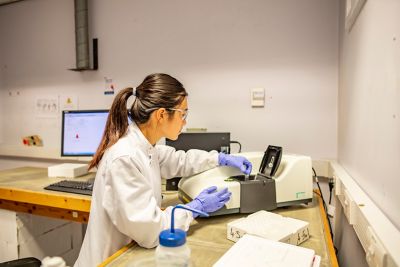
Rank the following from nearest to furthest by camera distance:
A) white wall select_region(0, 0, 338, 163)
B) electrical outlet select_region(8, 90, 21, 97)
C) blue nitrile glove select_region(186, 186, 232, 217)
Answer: blue nitrile glove select_region(186, 186, 232, 217), white wall select_region(0, 0, 338, 163), electrical outlet select_region(8, 90, 21, 97)

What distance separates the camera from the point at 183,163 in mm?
1472

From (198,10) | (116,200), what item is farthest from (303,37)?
(116,200)

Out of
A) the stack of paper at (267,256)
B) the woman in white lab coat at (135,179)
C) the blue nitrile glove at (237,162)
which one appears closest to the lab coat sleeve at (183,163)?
the blue nitrile glove at (237,162)

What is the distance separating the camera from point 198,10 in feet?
6.99

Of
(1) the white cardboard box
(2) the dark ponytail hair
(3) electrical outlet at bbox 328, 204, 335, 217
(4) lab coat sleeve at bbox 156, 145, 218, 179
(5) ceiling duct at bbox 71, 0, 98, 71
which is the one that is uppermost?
(5) ceiling duct at bbox 71, 0, 98, 71

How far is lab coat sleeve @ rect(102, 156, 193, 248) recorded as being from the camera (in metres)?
0.94

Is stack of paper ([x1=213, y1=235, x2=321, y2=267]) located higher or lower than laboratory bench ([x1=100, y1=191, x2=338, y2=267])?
higher

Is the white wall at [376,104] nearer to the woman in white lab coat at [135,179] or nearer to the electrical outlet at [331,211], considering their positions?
the electrical outlet at [331,211]

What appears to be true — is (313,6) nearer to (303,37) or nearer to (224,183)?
(303,37)

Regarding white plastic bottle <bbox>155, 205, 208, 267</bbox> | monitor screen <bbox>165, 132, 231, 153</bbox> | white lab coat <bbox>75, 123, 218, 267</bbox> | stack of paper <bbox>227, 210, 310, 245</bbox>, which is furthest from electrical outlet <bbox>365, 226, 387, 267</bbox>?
monitor screen <bbox>165, 132, 231, 153</bbox>

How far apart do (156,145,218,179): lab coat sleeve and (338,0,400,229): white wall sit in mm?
657

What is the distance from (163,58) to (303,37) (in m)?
1.01

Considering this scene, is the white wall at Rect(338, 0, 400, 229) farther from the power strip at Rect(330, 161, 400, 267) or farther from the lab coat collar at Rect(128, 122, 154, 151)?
the lab coat collar at Rect(128, 122, 154, 151)

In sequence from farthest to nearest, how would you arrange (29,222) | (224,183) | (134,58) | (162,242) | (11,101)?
(11,101) < (134,58) < (29,222) < (224,183) < (162,242)
